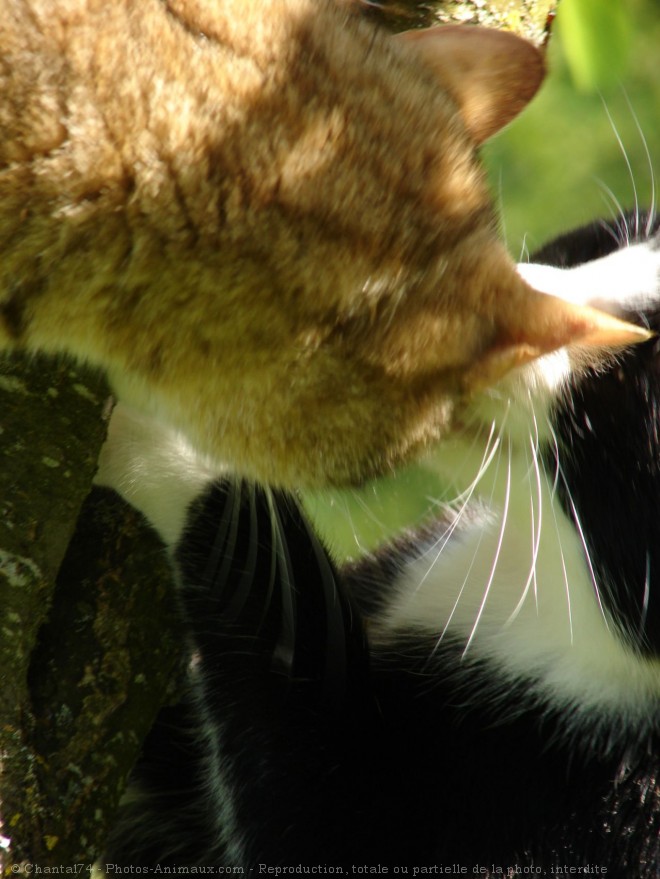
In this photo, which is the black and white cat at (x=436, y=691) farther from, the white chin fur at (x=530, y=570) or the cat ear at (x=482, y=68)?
the cat ear at (x=482, y=68)

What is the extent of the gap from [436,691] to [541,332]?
1.11 meters

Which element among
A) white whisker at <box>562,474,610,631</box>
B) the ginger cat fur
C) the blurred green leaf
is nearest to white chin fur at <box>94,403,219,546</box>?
the ginger cat fur

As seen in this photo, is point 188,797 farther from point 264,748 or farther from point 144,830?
point 264,748

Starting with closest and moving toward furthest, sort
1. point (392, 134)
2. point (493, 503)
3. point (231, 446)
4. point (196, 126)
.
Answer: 1. point (196, 126)
2. point (392, 134)
3. point (231, 446)
4. point (493, 503)

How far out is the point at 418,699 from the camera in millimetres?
2422

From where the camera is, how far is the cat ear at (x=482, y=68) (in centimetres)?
189

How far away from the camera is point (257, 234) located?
1443 mm

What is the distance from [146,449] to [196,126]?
3.00 feet

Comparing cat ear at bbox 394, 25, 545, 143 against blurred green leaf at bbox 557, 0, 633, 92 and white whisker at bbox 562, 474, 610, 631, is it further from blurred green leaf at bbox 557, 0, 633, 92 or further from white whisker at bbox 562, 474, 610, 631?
white whisker at bbox 562, 474, 610, 631

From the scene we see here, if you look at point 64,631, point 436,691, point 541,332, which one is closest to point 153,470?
point 64,631

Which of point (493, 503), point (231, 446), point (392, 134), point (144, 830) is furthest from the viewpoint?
point (144, 830)

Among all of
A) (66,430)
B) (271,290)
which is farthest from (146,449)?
(271,290)

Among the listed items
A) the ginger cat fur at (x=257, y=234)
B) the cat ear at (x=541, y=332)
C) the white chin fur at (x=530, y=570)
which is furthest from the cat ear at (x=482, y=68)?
the cat ear at (x=541, y=332)

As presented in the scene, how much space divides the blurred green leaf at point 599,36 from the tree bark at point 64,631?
1.29 m
